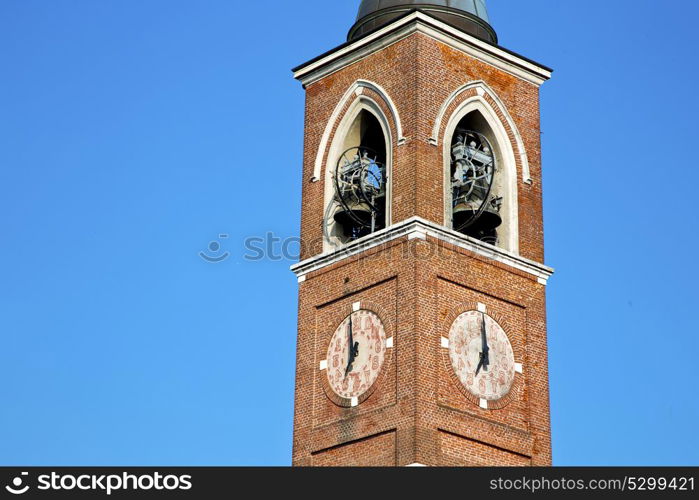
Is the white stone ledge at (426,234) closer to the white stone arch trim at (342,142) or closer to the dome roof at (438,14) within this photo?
the white stone arch trim at (342,142)

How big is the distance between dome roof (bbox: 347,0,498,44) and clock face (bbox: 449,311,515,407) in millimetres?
7946

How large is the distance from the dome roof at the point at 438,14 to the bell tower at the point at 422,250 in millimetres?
43

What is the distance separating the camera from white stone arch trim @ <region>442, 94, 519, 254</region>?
1978 inches

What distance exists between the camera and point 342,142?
52094 millimetres

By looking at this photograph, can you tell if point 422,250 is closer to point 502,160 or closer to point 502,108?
point 502,160

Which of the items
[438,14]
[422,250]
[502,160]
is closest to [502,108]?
[502,160]

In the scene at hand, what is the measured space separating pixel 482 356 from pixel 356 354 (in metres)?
3.02

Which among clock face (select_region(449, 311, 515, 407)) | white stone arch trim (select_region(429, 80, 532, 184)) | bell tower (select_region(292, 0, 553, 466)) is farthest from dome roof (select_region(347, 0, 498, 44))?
clock face (select_region(449, 311, 515, 407))
